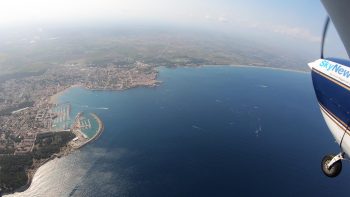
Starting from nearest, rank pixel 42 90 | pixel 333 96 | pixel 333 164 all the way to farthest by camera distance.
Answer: pixel 333 164 → pixel 333 96 → pixel 42 90

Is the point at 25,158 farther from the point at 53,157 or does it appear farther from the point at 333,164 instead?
the point at 333,164

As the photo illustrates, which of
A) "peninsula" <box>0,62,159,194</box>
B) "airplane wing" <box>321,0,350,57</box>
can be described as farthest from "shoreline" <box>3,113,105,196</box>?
"airplane wing" <box>321,0,350,57</box>

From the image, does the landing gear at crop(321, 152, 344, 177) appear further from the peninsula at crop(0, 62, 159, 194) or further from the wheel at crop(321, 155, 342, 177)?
the peninsula at crop(0, 62, 159, 194)

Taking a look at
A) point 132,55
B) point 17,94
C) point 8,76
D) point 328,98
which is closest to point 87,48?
point 132,55

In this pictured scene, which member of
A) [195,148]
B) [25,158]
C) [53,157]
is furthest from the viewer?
[195,148]

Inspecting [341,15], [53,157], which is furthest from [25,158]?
[341,15]

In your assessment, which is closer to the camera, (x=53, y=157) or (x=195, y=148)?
(x=53, y=157)
